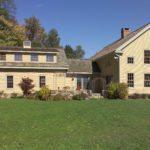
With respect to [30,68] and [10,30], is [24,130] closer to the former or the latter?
[30,68]

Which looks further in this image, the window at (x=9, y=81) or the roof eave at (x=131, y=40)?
the window at (x=9, y=81)

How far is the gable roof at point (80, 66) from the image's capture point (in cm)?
4328

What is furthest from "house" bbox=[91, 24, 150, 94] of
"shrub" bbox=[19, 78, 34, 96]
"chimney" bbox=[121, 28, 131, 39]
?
"shrub" bbox=[19, 78, 34, 96]

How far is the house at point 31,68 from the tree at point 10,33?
731 inches

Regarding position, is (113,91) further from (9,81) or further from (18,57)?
(18,57)

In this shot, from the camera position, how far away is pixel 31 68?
3909 cm

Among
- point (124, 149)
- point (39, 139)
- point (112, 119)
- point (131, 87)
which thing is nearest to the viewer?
point (124, 149)

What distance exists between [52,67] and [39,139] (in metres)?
26.3

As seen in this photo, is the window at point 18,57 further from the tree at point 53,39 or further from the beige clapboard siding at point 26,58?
the tree at point 53,39

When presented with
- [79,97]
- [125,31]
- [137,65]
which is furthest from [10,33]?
[79,97]

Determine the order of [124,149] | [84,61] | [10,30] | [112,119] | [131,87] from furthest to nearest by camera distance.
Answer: [10,30], [84,61], [131,87], [112,119], [124,149]

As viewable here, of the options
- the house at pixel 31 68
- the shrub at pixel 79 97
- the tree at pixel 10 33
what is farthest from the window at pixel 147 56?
the tree at pixel 10 33

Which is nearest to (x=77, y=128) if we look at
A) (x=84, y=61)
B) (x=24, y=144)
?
(x=24, y=144)

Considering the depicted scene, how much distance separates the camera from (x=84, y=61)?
46531 mm
